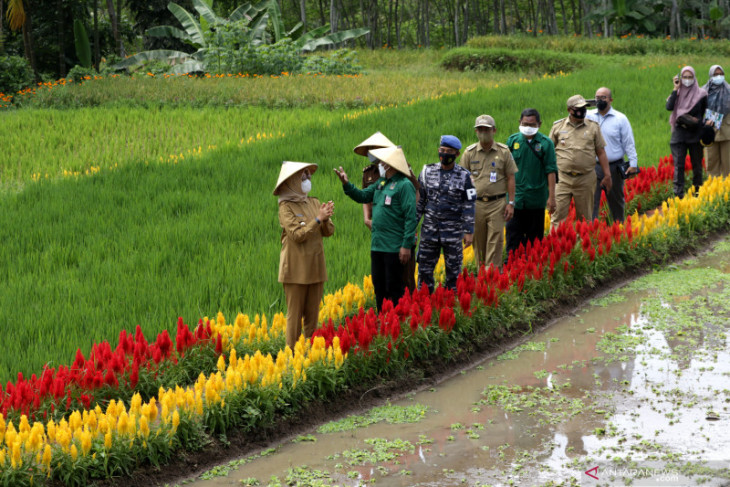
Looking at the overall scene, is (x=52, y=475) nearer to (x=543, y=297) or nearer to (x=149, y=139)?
(x=543, y=297)

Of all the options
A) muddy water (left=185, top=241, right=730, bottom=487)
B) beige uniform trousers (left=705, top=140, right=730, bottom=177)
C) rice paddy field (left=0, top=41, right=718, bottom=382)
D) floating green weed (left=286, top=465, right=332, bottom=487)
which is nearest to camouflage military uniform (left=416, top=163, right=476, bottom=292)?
muddy water (left=185, top=241, right=730, bottom=487)

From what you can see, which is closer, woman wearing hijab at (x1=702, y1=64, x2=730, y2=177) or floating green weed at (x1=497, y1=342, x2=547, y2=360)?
floating green weed at (x1=497, y1=342, x2=547, y2=360)

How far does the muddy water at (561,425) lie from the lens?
522 centimetres

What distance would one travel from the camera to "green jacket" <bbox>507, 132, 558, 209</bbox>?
883 cm

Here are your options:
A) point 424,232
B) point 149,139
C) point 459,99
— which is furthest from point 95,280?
point 459,99

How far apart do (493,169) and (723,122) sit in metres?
5.52

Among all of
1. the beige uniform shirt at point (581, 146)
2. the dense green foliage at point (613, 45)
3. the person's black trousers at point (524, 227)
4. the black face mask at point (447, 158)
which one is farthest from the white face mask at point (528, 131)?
the dense green foliage at point (613, 45)

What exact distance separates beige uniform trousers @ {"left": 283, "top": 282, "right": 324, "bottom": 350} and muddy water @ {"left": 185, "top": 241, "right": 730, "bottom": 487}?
1019 millimetres

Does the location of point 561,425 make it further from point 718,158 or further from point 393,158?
point 718,158

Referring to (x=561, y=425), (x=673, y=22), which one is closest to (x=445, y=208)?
(x=561, y=425)

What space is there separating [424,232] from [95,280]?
3318 millimetres

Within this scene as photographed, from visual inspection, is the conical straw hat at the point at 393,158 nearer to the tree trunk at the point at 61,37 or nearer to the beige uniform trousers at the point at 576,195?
the beige uniform trousers at the point at 576,195

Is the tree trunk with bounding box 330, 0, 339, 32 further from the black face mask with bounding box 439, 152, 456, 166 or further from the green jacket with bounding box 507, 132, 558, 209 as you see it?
the black face mask with bounding box 439, 152, 456, 166

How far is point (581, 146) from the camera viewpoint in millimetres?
9523
